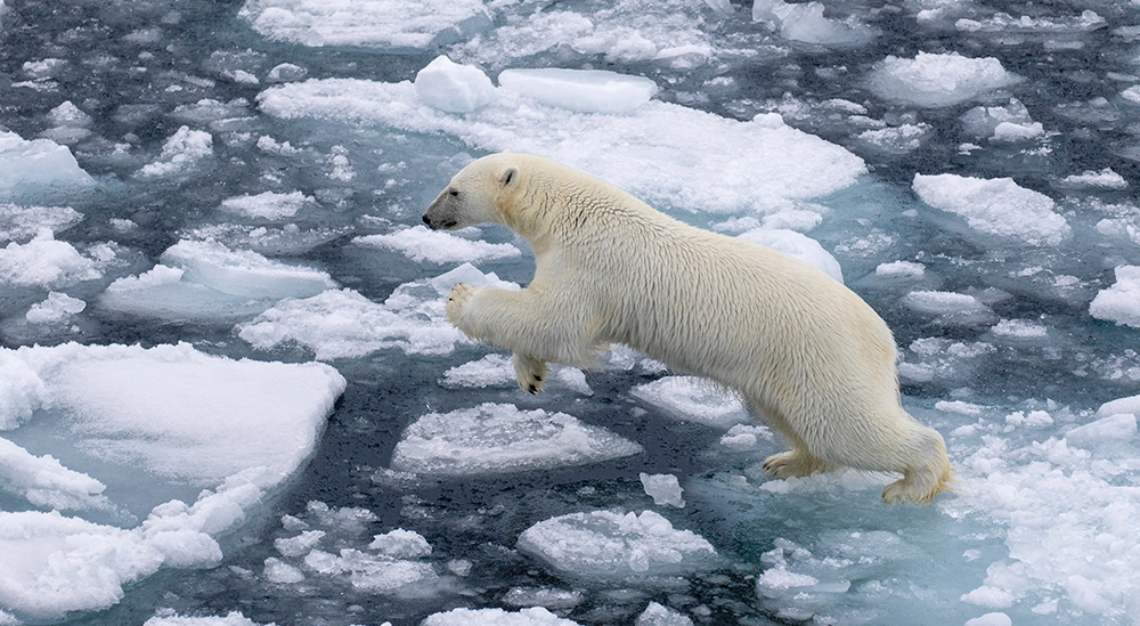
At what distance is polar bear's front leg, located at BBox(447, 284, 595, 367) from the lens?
451 cm

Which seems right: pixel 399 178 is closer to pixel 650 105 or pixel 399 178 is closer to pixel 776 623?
pixel 650 105

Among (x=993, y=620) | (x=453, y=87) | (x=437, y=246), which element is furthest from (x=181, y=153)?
(x=993, y=620)

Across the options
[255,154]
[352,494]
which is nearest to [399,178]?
[255,154]

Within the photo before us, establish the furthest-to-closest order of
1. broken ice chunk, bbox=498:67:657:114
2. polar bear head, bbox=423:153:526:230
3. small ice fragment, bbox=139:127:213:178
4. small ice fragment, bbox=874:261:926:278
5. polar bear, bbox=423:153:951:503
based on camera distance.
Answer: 1. broken ice chunk, bbox=498:67:657:114
2. small ice fragment, bbox=139:127:213:178
3. small ice fragment, bbox=874:261:926:278
4. polar bear head, bbox=423:153:526:230
5. polar bear, bbox=423:153:951:503

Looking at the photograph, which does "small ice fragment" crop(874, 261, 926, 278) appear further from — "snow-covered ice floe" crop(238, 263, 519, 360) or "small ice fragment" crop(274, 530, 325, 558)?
"small ice fragment" crop(274, 530, 325, 558)

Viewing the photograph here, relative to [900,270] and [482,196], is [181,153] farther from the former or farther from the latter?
[900,270]

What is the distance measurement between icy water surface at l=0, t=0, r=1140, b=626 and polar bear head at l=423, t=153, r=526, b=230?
520 millimetres

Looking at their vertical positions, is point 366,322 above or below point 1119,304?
below

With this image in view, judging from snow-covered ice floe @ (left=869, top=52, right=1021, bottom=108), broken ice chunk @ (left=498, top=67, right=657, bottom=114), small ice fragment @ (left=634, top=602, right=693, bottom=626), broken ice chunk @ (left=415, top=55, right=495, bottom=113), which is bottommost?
small ice fragment @ (left=634, top=602, right=693, bottom=626)

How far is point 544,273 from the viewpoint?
15.1 ft

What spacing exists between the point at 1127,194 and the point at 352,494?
11.5 ft

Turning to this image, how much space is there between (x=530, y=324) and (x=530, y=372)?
0.21m

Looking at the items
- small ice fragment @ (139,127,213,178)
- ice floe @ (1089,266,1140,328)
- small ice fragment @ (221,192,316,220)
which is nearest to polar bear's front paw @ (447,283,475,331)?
small ice fragment @ (221,192,316,220)

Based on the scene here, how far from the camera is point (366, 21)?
8188mm
